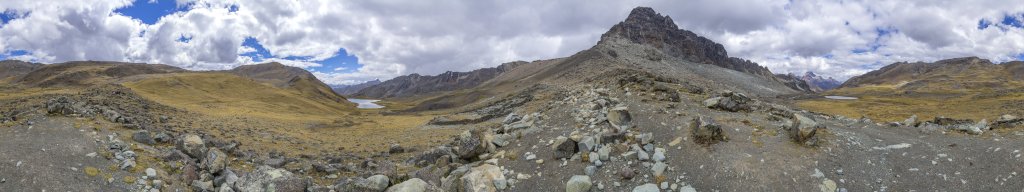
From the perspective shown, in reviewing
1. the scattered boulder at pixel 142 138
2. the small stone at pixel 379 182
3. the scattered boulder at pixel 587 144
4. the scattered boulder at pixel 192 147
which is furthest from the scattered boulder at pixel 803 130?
the scattered boulder at pixel 142 138

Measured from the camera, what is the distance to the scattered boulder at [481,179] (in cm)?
1805

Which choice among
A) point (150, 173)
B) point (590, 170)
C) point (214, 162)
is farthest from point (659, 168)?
point (150, 173)

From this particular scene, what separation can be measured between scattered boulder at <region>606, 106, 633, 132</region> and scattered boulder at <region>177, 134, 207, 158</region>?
17.1 meters

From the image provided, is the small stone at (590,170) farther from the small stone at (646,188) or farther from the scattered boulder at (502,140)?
the scattered boulder at (502,140)

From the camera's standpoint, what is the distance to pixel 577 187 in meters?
17.3

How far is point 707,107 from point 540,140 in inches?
351

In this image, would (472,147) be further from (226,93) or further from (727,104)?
(226,93)

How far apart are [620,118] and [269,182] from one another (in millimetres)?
14641

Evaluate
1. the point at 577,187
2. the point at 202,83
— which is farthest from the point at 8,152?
the point at 202,83

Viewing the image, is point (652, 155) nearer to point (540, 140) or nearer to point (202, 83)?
point (540, 140)

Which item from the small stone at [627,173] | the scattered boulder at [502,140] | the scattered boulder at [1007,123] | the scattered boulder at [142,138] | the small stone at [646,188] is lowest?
the small stone at [646,188]

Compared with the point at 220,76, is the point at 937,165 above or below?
below

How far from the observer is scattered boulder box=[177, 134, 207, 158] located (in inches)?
843

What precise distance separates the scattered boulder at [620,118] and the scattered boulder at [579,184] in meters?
5.49
